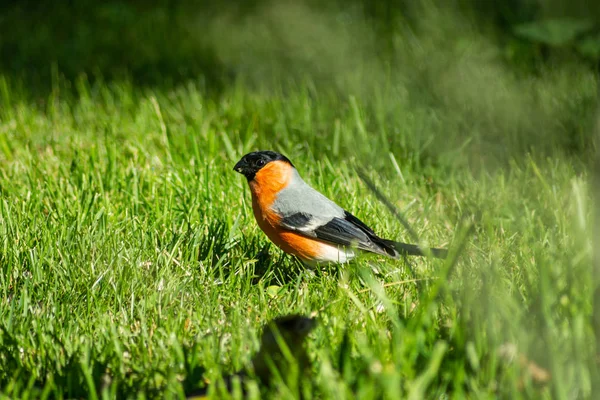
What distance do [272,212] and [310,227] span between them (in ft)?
0.68

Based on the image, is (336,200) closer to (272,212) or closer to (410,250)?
(272,212)

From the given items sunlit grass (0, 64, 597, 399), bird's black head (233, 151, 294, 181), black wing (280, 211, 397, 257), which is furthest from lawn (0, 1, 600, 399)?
bird's black head (233, 151, 294, 181)

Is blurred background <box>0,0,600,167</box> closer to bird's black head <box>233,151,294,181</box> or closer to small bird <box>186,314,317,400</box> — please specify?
bird's black head <box>233,151,294,181</box>

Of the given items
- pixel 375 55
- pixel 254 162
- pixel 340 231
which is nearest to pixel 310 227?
pixel 340 231

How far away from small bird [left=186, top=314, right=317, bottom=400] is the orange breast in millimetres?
1406

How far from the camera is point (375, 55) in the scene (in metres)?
7.29

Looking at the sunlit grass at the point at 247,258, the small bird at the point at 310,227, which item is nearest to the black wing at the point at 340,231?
the small bird at the point at 310,227

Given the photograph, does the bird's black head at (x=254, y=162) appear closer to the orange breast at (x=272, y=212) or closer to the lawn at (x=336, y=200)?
the orange breast at (x=272, y=212)

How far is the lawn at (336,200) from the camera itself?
2385 mm

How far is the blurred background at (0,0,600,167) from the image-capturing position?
217 inches

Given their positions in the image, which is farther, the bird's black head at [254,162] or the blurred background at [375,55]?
the blurred background at [375,55]

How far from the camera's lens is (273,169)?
4102mm

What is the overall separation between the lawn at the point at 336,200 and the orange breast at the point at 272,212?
0.49ft

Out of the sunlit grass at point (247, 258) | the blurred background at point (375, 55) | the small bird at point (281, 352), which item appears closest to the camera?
the small bird at point (281, 352)
